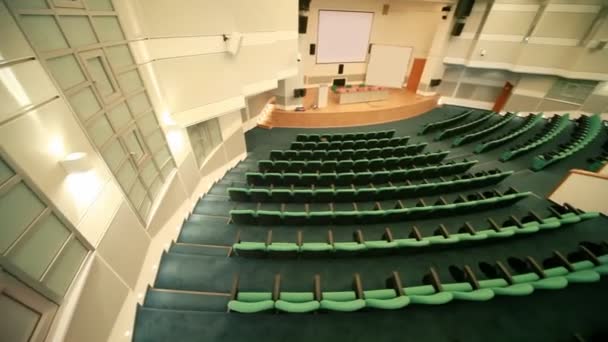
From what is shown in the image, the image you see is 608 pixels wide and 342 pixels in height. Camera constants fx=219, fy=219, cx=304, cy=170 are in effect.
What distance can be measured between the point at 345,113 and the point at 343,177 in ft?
17.1

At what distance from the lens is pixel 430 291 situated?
2.61 metres

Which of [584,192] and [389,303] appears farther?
[584,192]

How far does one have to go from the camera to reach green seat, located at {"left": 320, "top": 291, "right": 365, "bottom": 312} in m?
2.26

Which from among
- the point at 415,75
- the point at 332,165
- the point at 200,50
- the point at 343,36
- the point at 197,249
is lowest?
the point at 197,249

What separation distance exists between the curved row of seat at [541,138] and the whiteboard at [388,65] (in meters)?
6.05

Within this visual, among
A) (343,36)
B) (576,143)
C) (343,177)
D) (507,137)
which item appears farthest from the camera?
(343,36)

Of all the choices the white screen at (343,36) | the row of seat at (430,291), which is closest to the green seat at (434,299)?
the row of seat at (430,291)

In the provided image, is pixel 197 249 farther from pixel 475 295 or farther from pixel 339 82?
pixel 339 82

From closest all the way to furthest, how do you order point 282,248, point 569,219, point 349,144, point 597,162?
1. point 282,248
2. point 569,219
3. point 597,162
4. point 349,144

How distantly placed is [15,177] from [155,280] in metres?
2.07

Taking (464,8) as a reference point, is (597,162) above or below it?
below

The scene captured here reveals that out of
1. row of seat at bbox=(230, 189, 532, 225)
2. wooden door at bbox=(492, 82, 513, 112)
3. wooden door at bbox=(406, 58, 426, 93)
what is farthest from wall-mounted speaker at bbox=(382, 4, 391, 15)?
row of seat at bbox=(230, 189, 532, 225)

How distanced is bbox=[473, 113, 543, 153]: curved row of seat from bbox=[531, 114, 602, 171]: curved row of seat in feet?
3.35

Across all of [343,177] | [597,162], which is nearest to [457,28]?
[597,162]
